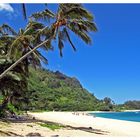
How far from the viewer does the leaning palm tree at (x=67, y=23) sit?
11.1 meters

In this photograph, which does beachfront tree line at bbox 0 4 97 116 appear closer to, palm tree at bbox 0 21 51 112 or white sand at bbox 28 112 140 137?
palm tree at bbox 0 21 51 112

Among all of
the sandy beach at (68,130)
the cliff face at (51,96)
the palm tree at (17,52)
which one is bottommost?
the sandy beach at (68,130)

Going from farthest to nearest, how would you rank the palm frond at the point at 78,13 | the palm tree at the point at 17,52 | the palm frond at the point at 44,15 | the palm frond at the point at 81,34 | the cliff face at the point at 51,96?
the cliff face at the point at 51,96 < the palm tree at the point at 17,52 < the palm frond at the point at 44,15 < the palm frond at the point at 81,34 < the palm frond at the point at 78,13

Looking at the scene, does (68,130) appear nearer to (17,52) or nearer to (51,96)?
(17,52)

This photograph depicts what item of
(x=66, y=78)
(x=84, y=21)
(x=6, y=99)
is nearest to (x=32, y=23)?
(x=84, y=21)

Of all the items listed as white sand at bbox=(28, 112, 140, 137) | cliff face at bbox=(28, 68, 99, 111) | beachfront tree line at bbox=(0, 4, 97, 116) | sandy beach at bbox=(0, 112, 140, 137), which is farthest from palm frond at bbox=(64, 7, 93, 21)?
cliff face at bbox=(28, 68, 99, 111)

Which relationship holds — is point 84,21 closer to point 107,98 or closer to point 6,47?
point 6,47

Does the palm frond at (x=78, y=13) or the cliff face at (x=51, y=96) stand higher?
the cliff face at (x=51, y=96)

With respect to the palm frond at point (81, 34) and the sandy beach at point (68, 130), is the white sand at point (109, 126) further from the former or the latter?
the palm frond at point (81, 34)

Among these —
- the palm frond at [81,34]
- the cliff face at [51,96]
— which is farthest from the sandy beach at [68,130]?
the cliff face at [51,96]

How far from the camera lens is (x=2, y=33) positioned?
15500mm

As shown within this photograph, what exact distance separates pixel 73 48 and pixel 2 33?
4.77 metres

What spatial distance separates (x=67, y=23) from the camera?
11359mm

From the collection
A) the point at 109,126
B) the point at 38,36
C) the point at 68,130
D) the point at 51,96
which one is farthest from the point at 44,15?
the point at 51,96
